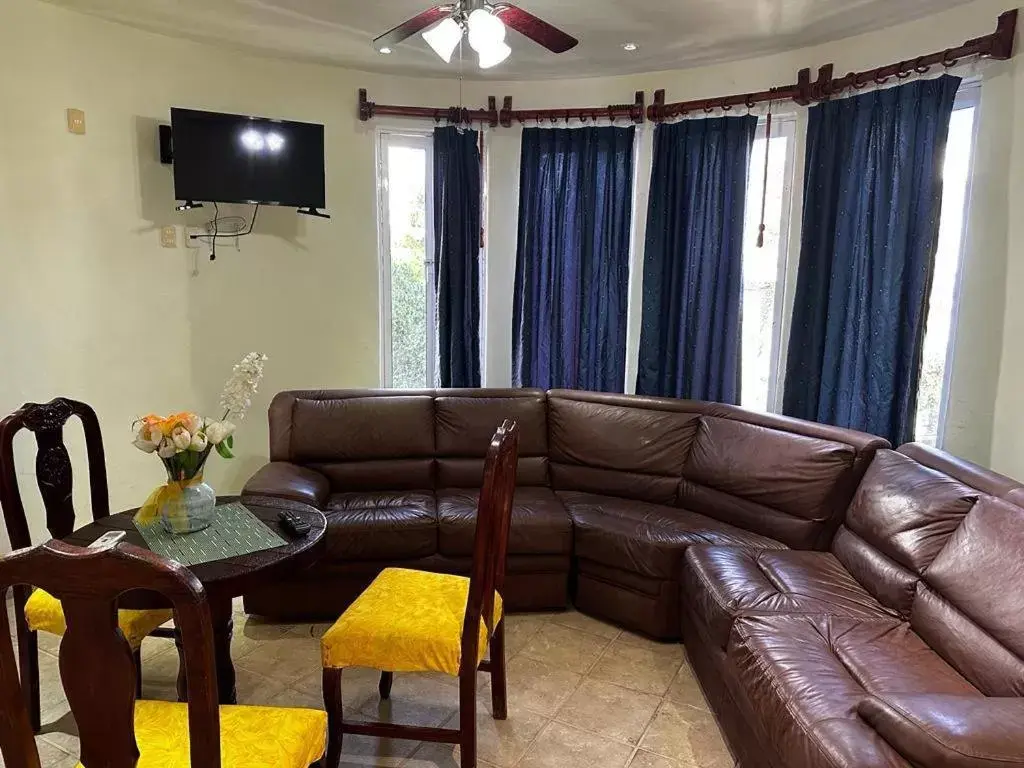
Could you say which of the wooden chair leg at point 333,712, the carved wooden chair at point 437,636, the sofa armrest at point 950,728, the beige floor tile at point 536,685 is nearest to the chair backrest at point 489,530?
the carved wooden chair at point 437,636

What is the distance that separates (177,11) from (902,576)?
3799mm

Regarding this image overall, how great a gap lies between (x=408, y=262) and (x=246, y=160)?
1080 mm

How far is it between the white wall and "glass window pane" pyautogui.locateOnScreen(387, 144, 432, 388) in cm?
14

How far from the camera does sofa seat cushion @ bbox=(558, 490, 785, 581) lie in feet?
9.11

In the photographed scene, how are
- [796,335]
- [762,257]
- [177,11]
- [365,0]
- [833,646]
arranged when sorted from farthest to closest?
[762,257], [796,335], [177,11], [365,0], [833,646]

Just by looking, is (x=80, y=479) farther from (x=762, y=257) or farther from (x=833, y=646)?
(x=762, y=257)

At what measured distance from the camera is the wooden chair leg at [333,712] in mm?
1945

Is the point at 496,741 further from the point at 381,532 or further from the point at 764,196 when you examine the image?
the point at 764,196

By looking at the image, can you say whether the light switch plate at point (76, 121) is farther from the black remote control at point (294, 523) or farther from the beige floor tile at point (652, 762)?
the beige floor tile at point (652, 762)

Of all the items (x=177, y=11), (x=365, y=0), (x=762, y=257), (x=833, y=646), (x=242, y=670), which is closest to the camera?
(x=833, y=646)

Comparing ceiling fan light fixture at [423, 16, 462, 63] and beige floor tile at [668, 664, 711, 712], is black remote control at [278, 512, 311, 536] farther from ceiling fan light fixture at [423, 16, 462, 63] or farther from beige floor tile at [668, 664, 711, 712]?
ceiling fan light fixture at [423, 16, 462, 63]

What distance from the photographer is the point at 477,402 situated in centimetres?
357

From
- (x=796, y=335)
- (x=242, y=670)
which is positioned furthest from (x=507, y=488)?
(x=796, y=335)

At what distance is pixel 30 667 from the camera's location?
218 cm
